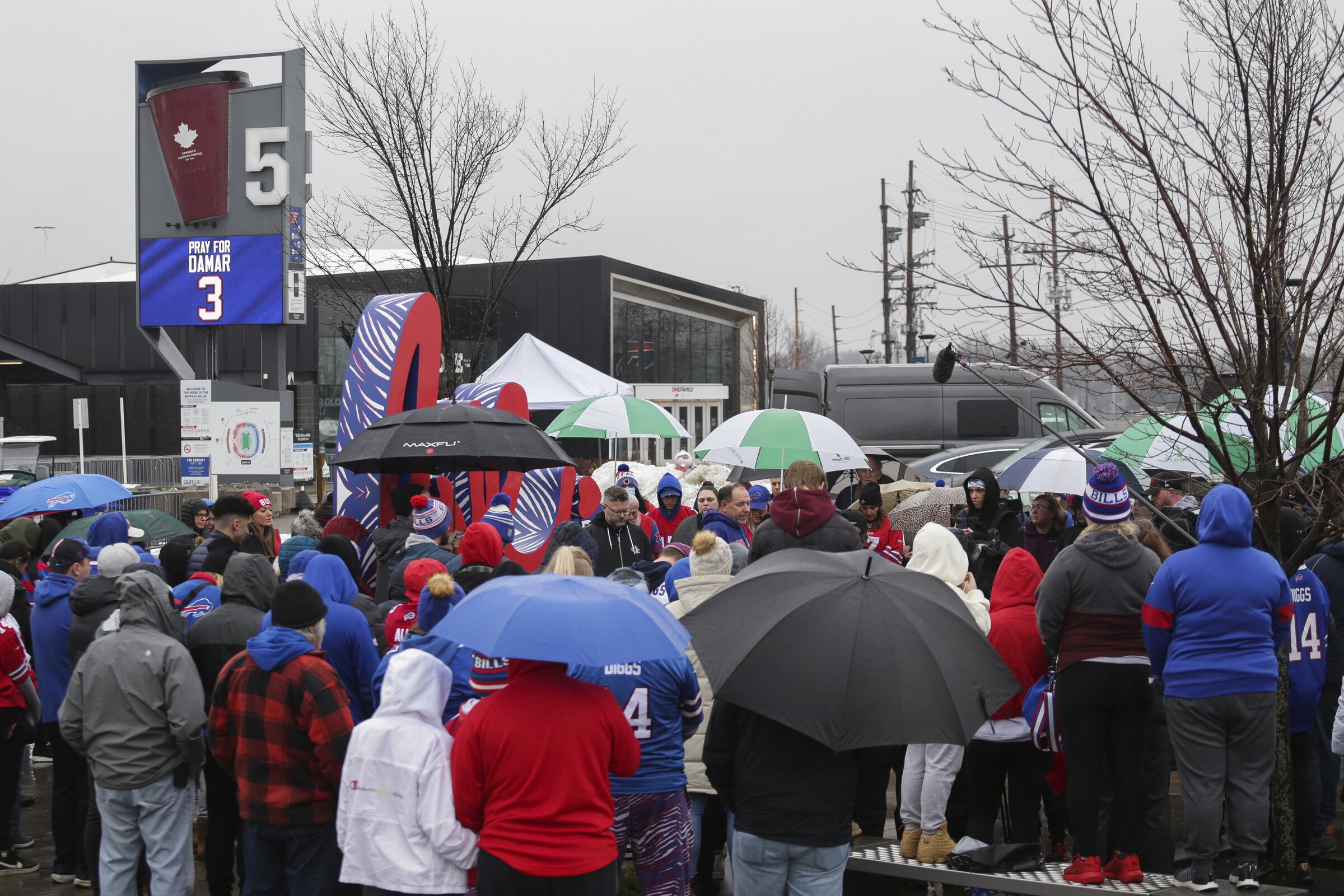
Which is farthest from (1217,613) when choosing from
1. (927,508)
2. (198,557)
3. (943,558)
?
(927,508)

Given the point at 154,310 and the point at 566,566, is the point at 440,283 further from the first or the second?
the point at 154,310

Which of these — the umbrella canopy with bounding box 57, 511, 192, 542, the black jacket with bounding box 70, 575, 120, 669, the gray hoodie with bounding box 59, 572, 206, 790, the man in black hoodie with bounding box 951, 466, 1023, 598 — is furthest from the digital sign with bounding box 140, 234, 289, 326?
the gray hoodie with bounding box 59, 572, 206, 790

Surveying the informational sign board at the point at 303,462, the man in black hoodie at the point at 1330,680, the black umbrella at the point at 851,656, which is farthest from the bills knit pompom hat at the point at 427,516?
the informational sign board at the point at 303,462

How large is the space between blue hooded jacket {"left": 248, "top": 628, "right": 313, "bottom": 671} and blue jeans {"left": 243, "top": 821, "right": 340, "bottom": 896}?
0.64 metres

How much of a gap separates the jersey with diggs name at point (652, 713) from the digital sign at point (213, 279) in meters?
23.9

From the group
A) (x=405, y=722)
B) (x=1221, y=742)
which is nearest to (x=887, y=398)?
(x=1221, y=742)

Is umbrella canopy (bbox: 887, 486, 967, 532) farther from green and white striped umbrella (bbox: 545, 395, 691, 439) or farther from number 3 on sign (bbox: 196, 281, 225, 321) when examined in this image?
number 3 on sign (bbox: 196, 281, 225, 321)

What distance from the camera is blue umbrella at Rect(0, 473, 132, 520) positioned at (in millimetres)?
9242

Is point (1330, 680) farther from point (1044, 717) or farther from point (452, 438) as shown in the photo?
point (452, 438)

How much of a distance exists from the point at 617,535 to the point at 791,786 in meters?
5.34

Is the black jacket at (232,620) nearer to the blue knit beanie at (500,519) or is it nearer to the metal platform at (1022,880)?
the blue knit beanie at (500,519)

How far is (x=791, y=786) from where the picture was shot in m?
3.99

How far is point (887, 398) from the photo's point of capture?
22672mm

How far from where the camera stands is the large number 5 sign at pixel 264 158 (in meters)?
25.6
